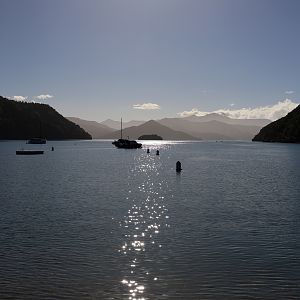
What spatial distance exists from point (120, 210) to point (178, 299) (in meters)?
22.7

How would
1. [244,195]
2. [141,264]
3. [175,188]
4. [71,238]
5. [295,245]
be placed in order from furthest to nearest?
[175,188] < [244,195] < [71,238] < [295,245] < [141,264]

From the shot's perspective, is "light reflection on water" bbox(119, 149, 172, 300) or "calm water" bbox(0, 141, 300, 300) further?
"light reflection on water" bbox(119, 149, 172, 300)

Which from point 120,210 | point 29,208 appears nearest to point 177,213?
point 120,210

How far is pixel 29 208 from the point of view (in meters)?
39.4

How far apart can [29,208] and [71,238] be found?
1408 centimetres

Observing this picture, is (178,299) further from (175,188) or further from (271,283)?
(175,188)

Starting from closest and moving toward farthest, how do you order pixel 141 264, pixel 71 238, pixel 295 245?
pixel 141 264
pixel 295 245
pixel 71 238

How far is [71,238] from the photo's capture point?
1058 inches

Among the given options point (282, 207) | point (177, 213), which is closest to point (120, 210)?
point (177, 213)

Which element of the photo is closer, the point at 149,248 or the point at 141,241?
the point at 149,248

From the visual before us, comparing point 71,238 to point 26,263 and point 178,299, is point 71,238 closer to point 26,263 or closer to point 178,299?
point 26,263

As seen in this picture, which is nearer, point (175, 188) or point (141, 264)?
point (141, 264)

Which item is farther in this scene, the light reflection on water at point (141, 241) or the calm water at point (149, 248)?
the light reflection on water at point (141, 241)

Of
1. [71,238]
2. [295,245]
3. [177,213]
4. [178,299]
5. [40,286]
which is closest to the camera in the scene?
[178,299]
